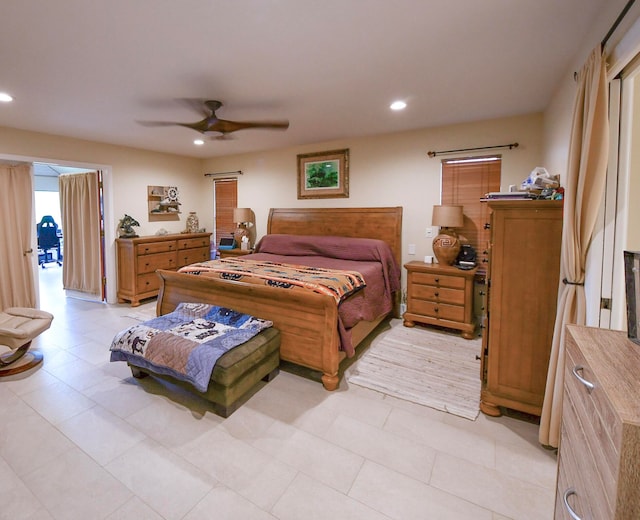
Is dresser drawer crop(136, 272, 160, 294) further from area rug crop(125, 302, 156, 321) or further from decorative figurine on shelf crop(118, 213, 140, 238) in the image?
decorative figurine on shelf crop(118, 213, 140, 238)

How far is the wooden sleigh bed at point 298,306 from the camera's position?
2.70 meters

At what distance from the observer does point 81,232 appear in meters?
5.57

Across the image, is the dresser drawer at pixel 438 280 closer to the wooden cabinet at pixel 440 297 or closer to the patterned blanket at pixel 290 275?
the wooden cabinet at pixel 440 297

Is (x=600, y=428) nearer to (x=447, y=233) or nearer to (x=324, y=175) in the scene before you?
(x=447, y=233)

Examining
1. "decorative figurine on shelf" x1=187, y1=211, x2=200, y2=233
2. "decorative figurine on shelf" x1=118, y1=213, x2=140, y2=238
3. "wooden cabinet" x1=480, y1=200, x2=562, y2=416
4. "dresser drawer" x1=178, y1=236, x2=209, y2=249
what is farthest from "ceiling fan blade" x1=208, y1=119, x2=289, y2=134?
Answer: "decorative figurine on shelf" x1=187, y1=211, x2=200, y2=233

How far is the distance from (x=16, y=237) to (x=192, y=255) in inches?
94.8

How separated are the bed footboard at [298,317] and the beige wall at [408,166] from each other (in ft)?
7.40

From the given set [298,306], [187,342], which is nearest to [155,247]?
[187,342]

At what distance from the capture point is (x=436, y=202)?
4.31 meters

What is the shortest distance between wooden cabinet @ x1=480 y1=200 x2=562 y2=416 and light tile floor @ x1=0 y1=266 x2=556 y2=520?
0.26m

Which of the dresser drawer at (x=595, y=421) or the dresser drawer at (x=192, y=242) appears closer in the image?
the dresser drawer at (x=595, y=421)

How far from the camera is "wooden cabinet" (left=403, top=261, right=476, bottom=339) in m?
3.82

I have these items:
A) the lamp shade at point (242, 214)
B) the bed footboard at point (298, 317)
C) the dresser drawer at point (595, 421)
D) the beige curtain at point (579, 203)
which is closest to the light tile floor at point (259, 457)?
the bed footboard at point (298, 317)

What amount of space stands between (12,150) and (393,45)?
476 centimetres
